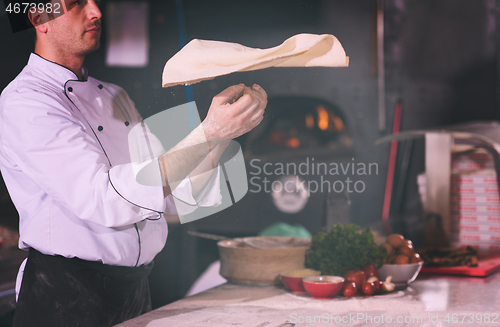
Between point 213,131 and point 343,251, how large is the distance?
24.0 inches

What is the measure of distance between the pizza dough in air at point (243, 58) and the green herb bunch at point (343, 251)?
1.77ft

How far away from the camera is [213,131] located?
0.85 metres

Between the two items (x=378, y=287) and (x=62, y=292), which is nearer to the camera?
(x=62, y=292)

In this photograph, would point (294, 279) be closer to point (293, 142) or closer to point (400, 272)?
point (400, 272)

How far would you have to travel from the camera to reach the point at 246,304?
112 centimetres

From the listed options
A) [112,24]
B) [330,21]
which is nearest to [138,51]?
[112,24]

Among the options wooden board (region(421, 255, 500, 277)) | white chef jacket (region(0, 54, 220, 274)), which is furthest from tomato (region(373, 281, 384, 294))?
white chef jacket (region(0, 54, 220, 274))

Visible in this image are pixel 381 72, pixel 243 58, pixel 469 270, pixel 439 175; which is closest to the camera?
pixel 243 58

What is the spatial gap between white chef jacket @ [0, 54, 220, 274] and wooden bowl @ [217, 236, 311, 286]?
27 centimetres

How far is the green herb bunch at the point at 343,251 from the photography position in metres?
1.25

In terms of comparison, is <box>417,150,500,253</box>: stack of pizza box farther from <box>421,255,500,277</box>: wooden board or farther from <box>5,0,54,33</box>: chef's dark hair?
<box>5,0,54,33</box>: chef's dark hair

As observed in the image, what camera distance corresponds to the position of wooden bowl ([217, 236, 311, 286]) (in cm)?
127

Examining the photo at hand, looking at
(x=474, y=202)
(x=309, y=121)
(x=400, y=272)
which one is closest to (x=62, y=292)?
(x=400, y=272)

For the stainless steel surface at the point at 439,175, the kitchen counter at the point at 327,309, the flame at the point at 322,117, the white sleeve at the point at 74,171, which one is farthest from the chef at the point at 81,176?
the flame at the point at 322,117
